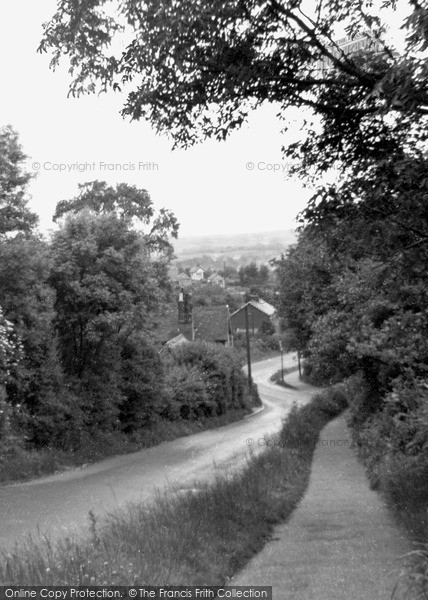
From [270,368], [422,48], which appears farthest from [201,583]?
[270,368]

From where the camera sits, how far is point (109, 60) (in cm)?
777

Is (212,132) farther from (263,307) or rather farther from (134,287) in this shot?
(263,307)

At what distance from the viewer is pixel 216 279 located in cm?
10138

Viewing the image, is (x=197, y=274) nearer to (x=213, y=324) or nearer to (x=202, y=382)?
(x=213, y=324)

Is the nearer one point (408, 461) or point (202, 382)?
point (408, 461)

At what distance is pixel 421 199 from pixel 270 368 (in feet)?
253

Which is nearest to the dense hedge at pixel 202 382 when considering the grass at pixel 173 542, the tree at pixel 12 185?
the tree at pixel 12 185

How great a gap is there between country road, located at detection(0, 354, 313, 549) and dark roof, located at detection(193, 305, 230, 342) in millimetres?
37852

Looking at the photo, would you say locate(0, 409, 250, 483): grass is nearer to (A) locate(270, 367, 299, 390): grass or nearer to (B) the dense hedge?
(B) the dense hedge

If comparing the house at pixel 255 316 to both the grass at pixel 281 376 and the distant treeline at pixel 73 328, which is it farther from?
the distant treeline at pixel 73 328

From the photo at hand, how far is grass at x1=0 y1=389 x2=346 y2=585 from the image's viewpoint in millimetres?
6598

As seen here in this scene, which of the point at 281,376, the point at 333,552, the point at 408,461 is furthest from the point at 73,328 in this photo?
the point at 281,376

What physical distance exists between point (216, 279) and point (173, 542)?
93.4 m

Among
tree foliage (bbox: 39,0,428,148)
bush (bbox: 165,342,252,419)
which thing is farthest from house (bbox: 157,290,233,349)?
tree foliage (bbox: 39,0,428,148)
